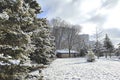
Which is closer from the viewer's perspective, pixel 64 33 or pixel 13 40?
pixel 13 40

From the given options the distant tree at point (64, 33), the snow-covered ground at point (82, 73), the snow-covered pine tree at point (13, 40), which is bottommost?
the snow-covered ground at point (82, 73)

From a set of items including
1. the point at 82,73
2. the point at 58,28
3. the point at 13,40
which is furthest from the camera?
the point at 58,28

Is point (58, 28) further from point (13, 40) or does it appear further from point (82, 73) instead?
point (13, 40)

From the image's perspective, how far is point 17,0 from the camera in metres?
7.90

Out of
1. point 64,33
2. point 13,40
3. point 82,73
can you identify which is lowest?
point 82,73

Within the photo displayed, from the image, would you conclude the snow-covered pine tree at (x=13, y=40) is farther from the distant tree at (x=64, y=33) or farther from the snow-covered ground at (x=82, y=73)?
the distant tree at (x=64, y=33)

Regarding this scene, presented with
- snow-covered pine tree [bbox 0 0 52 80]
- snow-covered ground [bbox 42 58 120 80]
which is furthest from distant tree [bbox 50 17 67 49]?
snow-covered pine tree [bbox 0 0 52 80]

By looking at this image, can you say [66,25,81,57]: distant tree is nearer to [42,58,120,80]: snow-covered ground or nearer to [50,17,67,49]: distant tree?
[50,17,67,49]: distant tree

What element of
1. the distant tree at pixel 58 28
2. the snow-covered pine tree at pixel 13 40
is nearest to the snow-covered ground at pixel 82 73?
the snow-covered pine tree at pixel 13 40

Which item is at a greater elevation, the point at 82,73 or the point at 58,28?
the point at 58,28

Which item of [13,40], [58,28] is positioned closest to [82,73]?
[13,40]

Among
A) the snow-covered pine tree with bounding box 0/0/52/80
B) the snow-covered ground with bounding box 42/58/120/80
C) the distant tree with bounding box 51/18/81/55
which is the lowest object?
the snow-covered ground with bounding box 42/58/120/80

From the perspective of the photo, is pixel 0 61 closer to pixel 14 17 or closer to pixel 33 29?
pixel 14 17

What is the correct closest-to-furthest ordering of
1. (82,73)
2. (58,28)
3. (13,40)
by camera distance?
(13,40)
(82,73)
(58,28)
